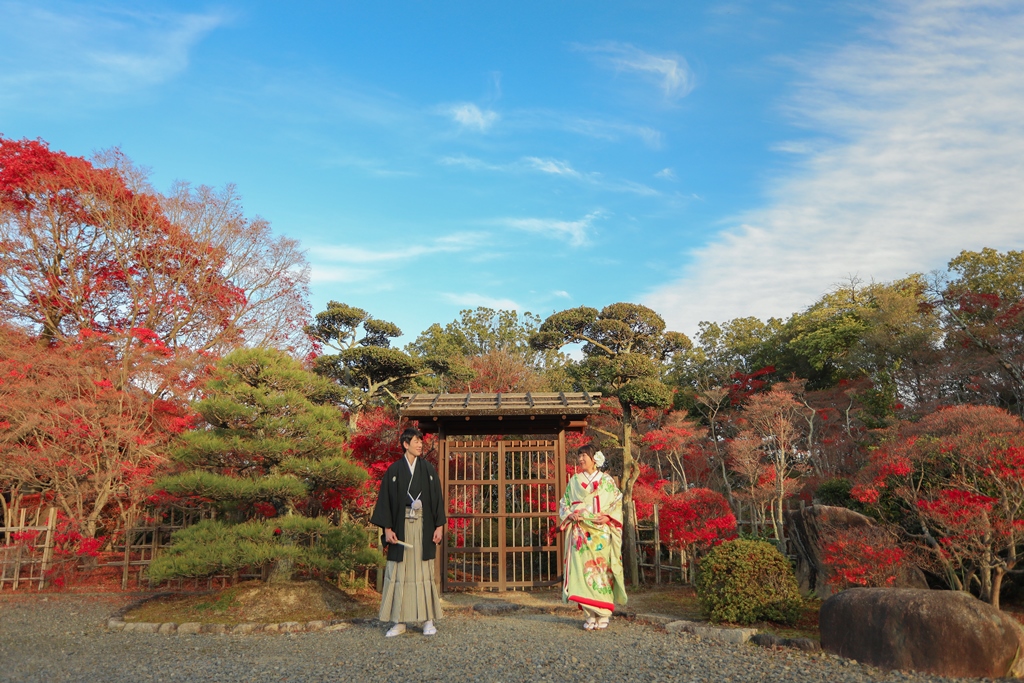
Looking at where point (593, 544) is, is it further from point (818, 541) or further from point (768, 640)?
point (818, 541)

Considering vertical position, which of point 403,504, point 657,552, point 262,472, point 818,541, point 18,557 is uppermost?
point 262,472

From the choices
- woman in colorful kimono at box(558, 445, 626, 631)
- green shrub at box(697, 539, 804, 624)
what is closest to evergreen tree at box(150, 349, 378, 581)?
woman in colorful kimono at box(558, 445, 626, 631)

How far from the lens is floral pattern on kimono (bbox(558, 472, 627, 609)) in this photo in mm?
5715

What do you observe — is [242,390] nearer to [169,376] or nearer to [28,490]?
[169,376]

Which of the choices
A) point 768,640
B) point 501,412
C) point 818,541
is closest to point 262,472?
point 501,412

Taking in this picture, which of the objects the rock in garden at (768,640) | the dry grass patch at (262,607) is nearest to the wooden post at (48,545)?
the dry grass patch at (262,607)

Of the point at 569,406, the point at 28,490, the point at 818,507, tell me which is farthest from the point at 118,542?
the point at 818,507

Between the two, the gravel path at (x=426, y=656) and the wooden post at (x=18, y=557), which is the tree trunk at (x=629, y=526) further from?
the wooden post at (x=18, y=557)

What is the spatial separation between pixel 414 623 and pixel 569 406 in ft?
9.93

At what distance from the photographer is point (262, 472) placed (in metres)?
7.06

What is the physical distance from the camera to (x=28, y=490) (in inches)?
382

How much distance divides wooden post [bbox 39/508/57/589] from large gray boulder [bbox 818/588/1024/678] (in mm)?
9705

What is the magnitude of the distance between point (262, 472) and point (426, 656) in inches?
129

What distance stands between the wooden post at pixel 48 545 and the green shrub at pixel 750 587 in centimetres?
864
